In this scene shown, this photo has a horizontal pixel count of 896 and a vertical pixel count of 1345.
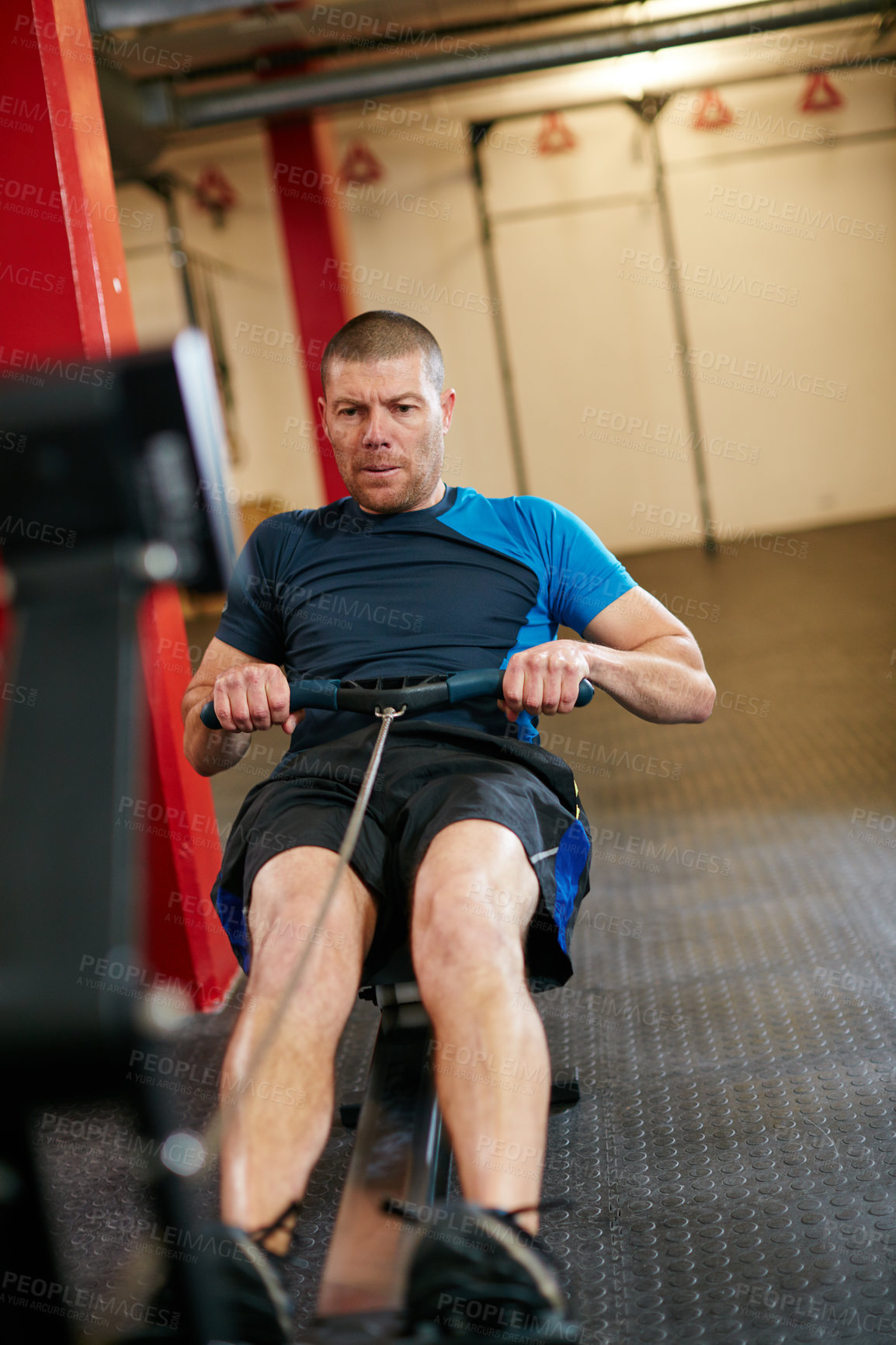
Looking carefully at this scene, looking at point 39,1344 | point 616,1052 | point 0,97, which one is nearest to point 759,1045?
point 616,1052

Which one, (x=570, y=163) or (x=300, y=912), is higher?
(x=570, y=163)

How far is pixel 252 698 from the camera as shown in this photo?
4.86 ft

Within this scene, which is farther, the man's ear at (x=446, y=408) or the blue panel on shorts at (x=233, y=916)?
the man's ear at (x=446, y=408)

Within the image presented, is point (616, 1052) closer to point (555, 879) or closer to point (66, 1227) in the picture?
point (555, 879)

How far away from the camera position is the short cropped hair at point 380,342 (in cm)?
180

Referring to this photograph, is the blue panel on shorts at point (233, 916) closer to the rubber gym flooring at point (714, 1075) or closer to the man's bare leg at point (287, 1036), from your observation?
the man's bare leg at point (287, 1036)

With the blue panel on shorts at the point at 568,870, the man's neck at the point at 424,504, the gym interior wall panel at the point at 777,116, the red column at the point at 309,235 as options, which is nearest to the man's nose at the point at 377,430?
the man's neck at the point at 424,504

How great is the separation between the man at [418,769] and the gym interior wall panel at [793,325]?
7909mm

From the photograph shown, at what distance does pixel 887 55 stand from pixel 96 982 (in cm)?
1027

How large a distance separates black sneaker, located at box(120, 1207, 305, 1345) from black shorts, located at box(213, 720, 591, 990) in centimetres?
47

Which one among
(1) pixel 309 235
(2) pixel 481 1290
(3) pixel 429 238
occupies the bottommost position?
(2) pixel 481 1290

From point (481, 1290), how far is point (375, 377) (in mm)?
1339

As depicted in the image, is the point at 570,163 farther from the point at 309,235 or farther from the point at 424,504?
the point at 424,504

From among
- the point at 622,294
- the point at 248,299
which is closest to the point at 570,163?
the point at 622,294
